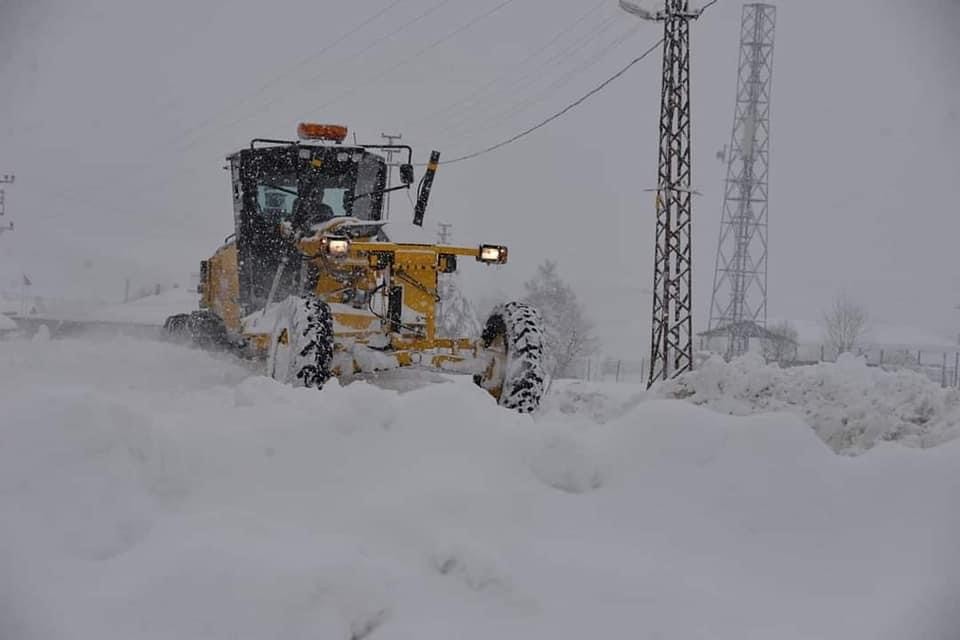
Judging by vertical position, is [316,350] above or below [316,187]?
below

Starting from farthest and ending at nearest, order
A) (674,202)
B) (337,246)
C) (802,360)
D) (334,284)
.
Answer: (802,360), (674,202), (334,284), (337,246)

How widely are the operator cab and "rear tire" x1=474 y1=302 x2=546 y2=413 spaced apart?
3.08 meters

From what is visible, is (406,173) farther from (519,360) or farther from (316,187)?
(519,360)

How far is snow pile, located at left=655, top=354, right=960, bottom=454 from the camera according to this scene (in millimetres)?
8484

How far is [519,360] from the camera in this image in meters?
8.21

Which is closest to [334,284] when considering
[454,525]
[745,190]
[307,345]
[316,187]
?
[316,187]

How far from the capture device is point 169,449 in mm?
A: 3863

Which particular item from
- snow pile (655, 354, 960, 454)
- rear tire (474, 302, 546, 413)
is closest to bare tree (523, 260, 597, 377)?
snow pile (655, 354, 960, 454)

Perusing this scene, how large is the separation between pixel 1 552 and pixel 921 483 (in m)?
3.46

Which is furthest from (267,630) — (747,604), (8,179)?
(8,179)

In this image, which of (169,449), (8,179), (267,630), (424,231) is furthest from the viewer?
(8,179)

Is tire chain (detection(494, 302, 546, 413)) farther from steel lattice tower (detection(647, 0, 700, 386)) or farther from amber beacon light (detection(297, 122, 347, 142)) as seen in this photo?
steel lattice tower (detection(647, 0, 700, 386))

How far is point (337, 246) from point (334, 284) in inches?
60.0

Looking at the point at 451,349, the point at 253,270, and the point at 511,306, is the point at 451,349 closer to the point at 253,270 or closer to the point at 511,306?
the point at 511,306
